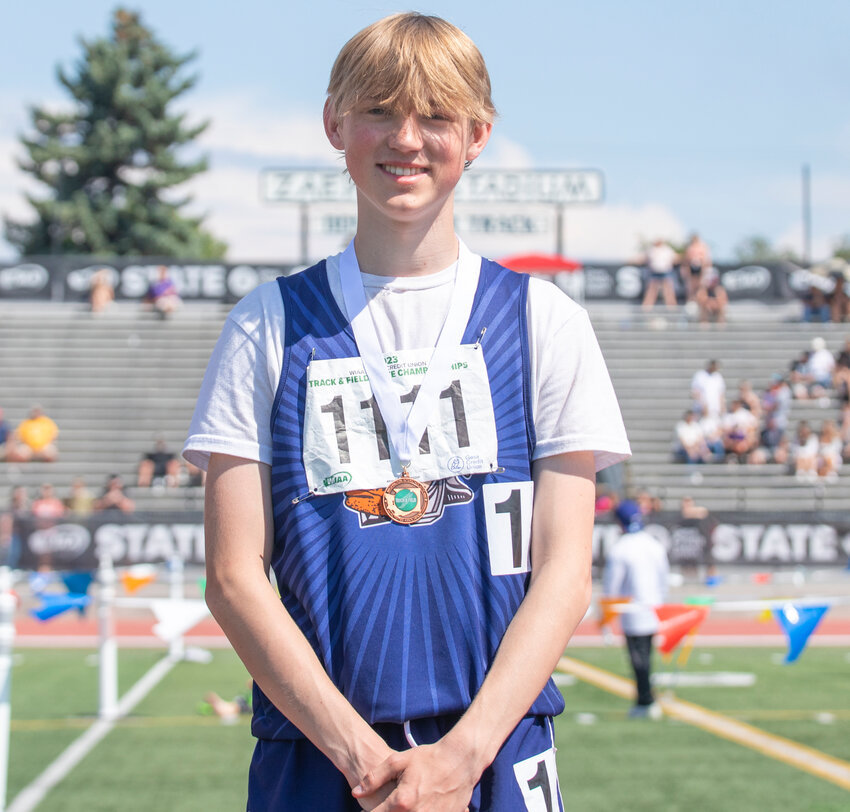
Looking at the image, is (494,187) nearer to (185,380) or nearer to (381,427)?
(185,380)

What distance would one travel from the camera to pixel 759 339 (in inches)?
1087

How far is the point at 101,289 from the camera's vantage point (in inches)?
1145

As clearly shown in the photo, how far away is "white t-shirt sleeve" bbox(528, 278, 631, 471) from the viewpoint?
2.16 meters

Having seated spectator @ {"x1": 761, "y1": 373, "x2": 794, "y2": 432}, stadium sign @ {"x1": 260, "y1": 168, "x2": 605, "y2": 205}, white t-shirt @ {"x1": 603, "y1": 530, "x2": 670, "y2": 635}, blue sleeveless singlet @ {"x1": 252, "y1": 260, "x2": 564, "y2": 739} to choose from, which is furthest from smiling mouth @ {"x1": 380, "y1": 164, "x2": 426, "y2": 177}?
stadium sign @ {"x1": 260, "y1": 168, "x2": 605, "y2": 205}

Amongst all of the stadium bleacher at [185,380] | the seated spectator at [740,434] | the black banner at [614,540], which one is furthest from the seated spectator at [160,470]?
the seated spectator at [740,434]

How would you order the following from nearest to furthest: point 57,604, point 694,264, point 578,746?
point 578,746, point 57,604, point 694,264

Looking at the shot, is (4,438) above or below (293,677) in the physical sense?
above

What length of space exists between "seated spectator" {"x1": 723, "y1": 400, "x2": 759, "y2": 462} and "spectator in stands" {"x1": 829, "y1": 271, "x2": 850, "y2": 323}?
284 inches

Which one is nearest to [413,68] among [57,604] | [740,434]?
[57,604]

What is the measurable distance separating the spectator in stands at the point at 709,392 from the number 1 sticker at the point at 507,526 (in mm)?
21103

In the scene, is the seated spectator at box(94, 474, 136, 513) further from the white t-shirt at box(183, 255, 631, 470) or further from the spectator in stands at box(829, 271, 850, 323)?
the white t-shirt at box(183, 255, 631, 470)

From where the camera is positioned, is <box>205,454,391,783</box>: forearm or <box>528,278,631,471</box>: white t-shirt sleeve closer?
<box>205,454,391,783</box>: forearm

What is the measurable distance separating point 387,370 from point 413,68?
52 centimetres

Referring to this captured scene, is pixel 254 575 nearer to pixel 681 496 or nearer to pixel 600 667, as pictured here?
pixel 600 667
